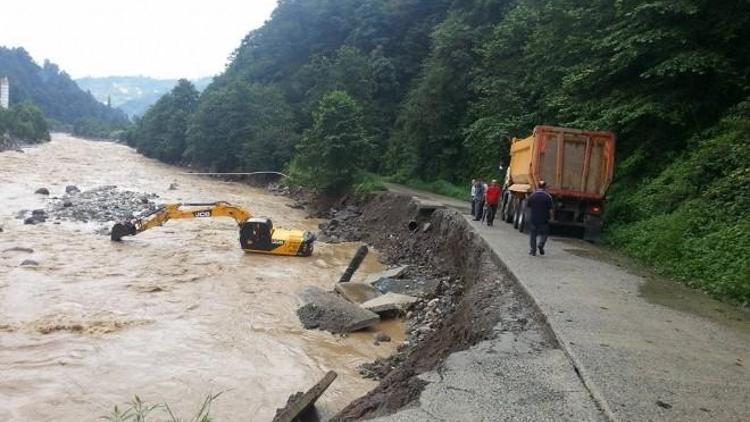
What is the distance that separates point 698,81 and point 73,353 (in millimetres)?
14914

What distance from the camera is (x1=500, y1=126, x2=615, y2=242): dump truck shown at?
14203 millimetres

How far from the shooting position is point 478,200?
17.6 m

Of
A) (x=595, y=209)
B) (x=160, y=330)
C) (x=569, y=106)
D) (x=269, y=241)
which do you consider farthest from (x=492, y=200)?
(x=160, y=330)

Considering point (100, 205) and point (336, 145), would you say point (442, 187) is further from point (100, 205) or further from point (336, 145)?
point (100, 205)

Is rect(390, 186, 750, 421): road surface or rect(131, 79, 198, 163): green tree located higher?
rect(131, 79, 198, 163): green tree

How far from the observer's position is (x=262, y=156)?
48531mm

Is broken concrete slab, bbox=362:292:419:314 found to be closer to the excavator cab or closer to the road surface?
the road surface

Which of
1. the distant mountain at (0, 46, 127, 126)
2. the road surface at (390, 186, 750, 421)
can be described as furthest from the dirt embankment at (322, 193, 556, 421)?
the distant mountain at (0, 46, 127, 126)

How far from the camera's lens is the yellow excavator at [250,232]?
18078mm

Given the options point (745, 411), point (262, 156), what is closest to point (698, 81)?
point (745, 411)

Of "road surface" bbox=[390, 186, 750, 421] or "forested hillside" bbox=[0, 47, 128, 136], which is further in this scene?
"forested hillside" bbox=[0, 47, 128, 136]

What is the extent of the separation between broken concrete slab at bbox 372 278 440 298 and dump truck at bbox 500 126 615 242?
12.4ft

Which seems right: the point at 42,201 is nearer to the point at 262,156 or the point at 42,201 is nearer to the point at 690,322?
the point at 262,156

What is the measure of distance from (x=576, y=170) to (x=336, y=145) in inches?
682
